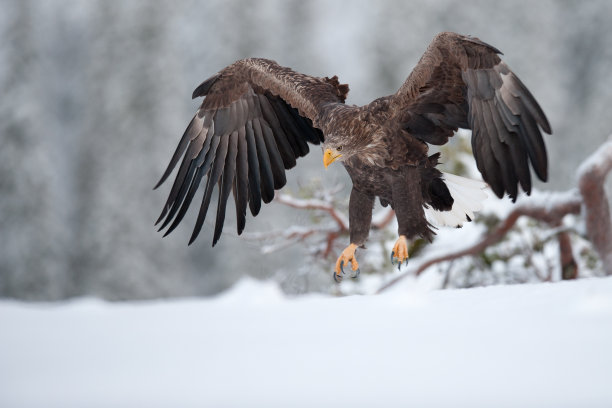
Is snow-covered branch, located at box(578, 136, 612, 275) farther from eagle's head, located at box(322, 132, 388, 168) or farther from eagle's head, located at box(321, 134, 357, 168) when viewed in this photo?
eagle's head, located at box(321, 134, 357, 168)

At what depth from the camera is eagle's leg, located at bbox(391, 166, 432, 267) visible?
203cm

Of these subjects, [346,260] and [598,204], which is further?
[598,204]

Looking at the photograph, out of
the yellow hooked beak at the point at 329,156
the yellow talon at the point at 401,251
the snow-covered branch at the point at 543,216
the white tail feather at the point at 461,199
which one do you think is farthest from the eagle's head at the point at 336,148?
the snow-covered branch at the point at 543,216

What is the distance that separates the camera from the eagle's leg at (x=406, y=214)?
6.65 feet

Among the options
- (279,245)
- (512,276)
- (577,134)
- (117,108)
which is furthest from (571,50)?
(279,245)

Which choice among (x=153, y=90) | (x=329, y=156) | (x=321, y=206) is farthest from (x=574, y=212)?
(x=153, y=90)

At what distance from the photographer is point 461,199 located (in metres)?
2.54

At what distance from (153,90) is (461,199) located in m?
11.4

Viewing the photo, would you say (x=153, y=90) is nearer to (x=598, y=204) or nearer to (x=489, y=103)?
(x=598, y=204)

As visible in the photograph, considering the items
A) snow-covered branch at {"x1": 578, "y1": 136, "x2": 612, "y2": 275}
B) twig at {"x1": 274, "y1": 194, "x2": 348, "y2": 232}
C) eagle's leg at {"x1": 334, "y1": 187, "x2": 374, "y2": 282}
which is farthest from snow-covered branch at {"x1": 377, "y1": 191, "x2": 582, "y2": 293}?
eagle's leg at {"x1": 334, "y1": 187, "x2": 374, "y2": 282}

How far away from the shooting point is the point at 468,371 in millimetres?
1292

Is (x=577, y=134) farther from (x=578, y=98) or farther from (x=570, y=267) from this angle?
(x=570, y=267)

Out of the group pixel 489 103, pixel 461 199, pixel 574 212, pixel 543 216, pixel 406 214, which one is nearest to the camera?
pixel 489 103

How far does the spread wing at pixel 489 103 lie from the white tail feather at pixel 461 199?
55 cm
